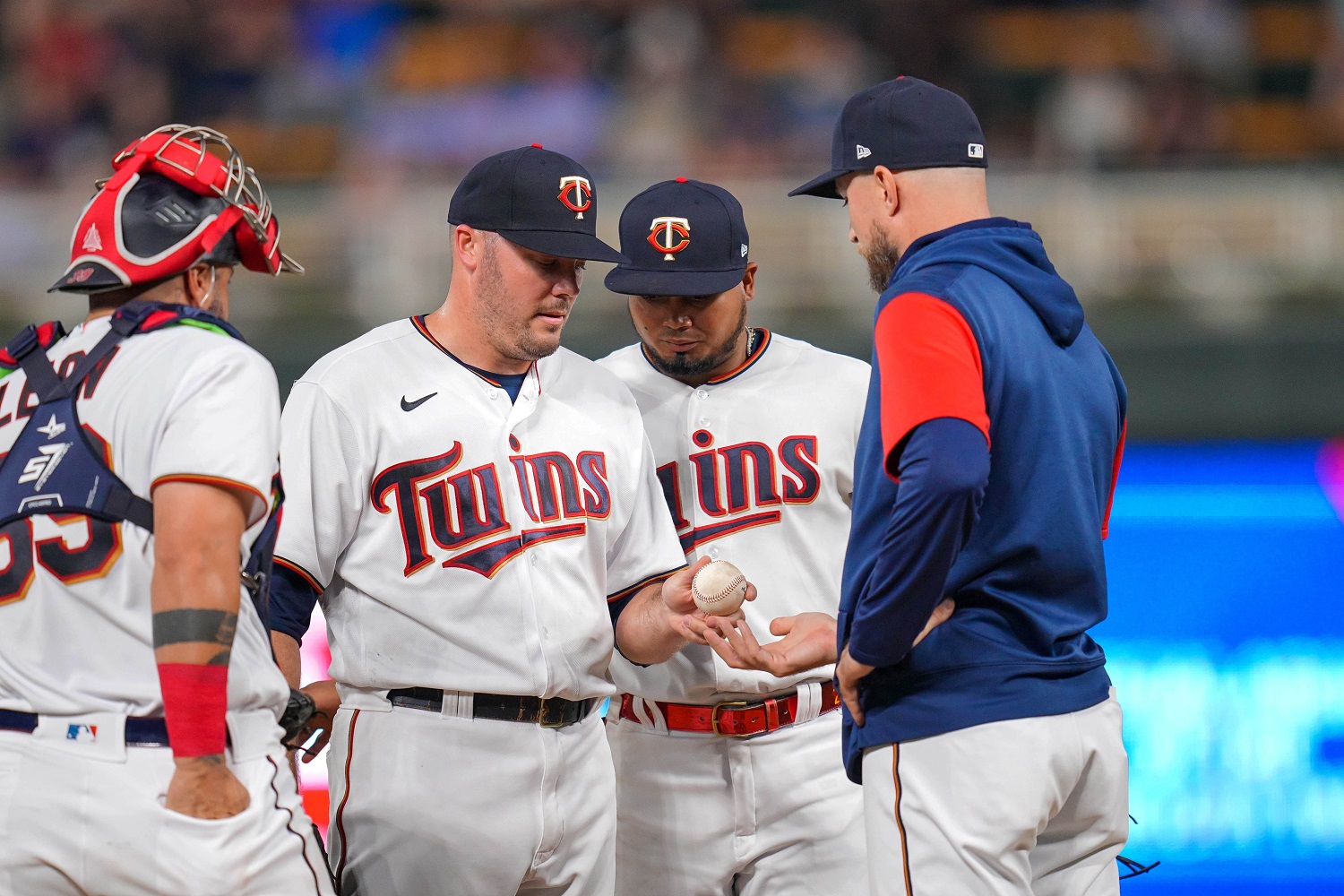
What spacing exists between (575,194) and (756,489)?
871 millimetres

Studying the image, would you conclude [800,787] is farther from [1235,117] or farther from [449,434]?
[1235,117]

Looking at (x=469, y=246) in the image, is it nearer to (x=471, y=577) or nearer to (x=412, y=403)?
(x=412, y=403)

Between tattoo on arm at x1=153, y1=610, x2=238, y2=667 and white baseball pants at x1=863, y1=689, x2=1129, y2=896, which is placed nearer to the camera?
tattoo on arm at x1=153, y1=610, x2=238, y2=667

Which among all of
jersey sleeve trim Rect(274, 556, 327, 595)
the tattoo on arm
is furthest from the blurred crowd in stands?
the tattoo on arm

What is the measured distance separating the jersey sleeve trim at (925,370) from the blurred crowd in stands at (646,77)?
226 inches

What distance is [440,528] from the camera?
3.05 m

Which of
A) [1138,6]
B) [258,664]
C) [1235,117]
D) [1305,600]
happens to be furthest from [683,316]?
[1138,6]

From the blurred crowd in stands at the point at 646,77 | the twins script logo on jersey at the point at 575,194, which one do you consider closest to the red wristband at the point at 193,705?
the twins script logo on jersey at the point at 575,194

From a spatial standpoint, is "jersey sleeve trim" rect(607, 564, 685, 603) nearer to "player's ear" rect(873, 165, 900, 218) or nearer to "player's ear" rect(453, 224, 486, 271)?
"player's ear" rect(453, 224, 486, 271)

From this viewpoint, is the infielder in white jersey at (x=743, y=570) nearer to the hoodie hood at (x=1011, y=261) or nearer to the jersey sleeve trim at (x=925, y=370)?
the hoodie hood at (x=1011, y=261)

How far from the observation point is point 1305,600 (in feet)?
20.1

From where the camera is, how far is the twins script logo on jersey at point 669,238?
3.56 meters

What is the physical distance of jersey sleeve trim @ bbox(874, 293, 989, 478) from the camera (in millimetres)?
2562

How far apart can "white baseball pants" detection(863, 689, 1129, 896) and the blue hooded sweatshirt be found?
4cm
